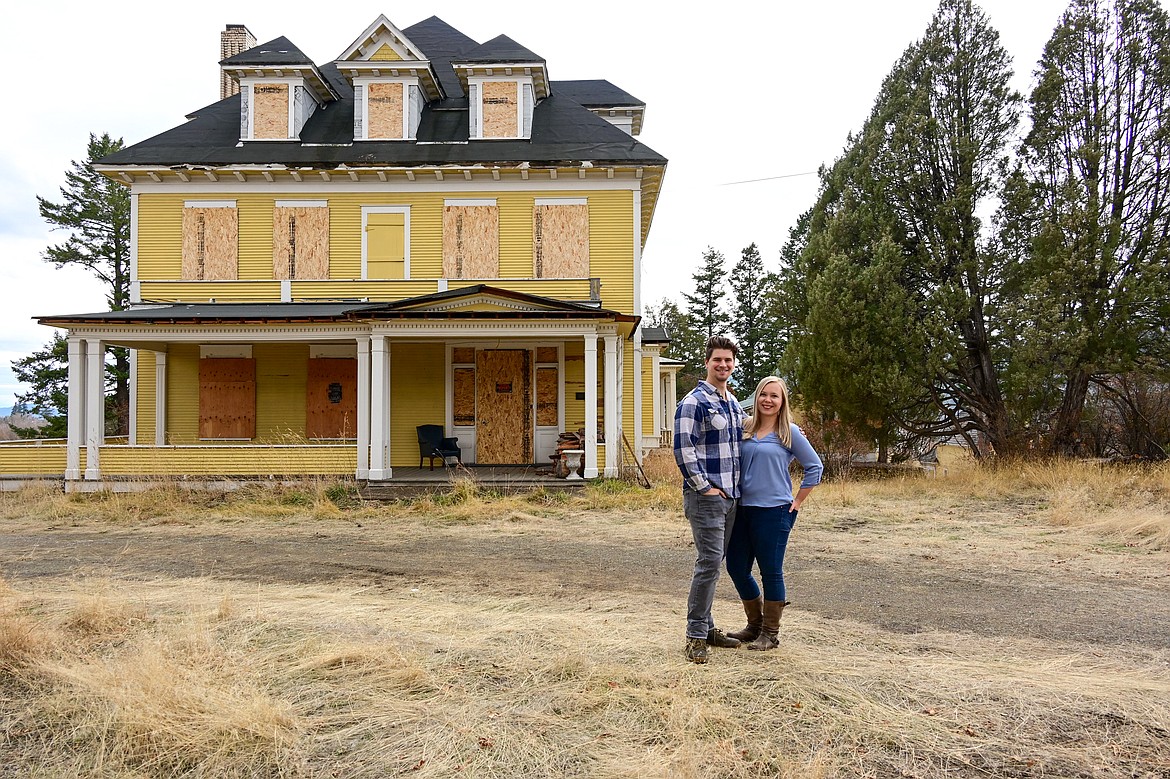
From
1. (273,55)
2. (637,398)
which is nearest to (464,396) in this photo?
(637,398)

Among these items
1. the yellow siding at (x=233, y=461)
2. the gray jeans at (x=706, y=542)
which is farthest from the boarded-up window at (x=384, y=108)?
the gray jeans at (x=706, y=542)

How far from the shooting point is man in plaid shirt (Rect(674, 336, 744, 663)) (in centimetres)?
443

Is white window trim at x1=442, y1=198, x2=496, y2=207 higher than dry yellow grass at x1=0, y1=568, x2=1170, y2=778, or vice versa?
white window trim at x1=442, y1=198, x2=496, y2=207

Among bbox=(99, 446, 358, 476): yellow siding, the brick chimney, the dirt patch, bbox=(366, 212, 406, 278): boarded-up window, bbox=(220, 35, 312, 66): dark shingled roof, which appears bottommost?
the dirt patch

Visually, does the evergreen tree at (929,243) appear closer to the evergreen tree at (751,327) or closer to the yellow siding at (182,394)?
the yellow siding at (182,394)

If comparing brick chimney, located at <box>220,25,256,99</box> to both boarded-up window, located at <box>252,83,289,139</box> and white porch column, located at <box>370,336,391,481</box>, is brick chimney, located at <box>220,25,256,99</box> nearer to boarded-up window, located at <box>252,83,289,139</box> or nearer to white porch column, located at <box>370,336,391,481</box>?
boarded-up window, located at <box>252,83,289,139</box>

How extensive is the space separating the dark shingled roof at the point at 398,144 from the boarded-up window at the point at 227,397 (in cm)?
442

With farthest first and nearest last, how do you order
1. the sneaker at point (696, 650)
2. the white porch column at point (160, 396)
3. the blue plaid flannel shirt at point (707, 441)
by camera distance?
the white porch column at point (160, 396), the sneaker at point (696, 650), the blue plaid flannel shirt at point (707, 441)

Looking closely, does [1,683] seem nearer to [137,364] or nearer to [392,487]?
[392,487]

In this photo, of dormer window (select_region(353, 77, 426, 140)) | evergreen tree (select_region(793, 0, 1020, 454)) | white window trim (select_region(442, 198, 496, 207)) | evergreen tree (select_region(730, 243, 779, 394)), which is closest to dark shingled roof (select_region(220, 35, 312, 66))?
dormer window (select_region(353, 77, 426, 140))

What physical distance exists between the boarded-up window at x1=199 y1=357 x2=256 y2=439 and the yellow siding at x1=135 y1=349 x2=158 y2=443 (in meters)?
1.04

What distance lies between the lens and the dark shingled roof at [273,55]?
1753cm

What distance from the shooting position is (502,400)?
55.4 ft

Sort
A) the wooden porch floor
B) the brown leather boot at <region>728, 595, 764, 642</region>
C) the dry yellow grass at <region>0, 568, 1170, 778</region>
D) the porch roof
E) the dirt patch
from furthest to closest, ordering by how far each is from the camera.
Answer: the porch roof → the wooden porch floor → the dirt patch → the brown leather boot at <region>728, 595, 764, 642</region> → the dry yellow grass at <region>0, 568, 1170, 778</region>
